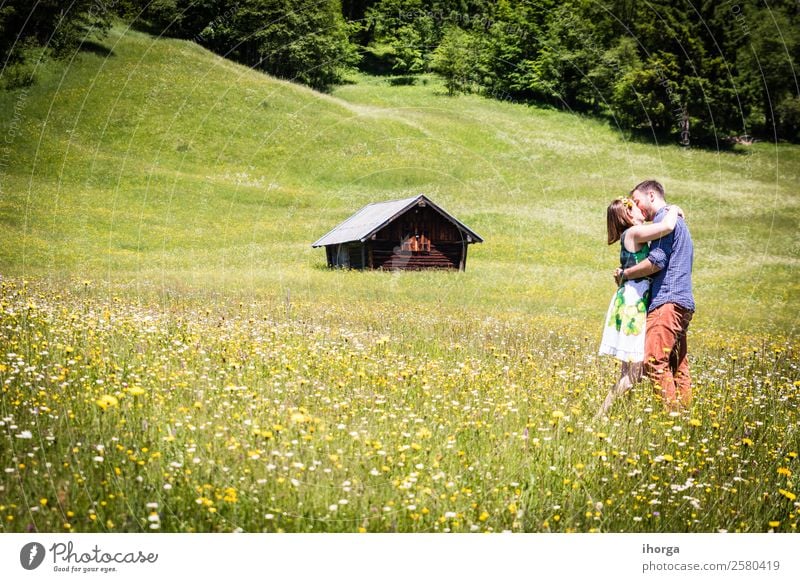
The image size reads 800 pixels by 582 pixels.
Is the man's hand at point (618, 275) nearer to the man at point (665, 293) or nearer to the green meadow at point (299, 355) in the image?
the man at point (665, 293)

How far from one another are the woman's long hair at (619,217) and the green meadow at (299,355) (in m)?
1.50

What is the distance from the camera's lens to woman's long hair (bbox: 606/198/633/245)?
6.58 m

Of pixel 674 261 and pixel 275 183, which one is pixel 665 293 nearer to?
pixel 674 261

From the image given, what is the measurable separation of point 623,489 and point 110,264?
805 centimetres

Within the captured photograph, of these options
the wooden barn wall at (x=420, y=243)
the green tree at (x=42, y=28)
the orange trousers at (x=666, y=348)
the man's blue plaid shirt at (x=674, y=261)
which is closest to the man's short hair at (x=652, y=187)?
the man's blue plaid shirt at (x=674, y=261)

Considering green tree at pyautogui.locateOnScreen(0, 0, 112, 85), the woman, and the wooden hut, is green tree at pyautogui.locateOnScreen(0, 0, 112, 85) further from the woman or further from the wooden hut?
the woman

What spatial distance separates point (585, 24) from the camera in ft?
36.9

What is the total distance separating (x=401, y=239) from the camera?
1132 centimetres

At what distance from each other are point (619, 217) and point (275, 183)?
375 inches

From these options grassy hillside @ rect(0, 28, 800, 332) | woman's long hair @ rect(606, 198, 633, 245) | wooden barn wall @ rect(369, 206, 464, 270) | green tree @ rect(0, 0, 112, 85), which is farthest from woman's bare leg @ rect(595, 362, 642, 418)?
green tree @ rect(0, 0, 112, 85)

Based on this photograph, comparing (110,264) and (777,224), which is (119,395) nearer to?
(110,264)

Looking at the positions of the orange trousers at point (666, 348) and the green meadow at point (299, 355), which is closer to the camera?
the green meadow at point (299, 355)

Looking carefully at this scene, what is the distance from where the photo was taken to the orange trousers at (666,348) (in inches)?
251
